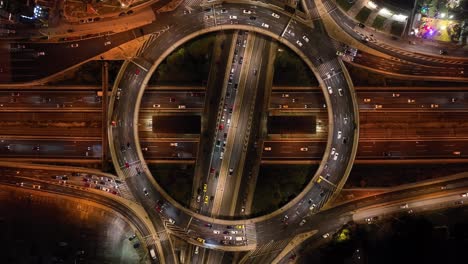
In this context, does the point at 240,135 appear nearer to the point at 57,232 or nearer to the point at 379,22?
the point at 379,22

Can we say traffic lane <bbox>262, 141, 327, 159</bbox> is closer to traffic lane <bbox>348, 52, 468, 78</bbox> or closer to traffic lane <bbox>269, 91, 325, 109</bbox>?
traffic lane <bbox>269, 91, 325, 109</bbox>

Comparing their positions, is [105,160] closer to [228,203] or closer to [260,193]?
[228,203]

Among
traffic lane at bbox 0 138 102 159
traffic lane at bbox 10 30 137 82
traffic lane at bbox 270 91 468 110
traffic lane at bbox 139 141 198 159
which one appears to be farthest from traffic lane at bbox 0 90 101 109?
traffic lane at bbox 270 91 468 110

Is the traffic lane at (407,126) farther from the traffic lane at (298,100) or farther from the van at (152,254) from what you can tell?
the van at (152,254)

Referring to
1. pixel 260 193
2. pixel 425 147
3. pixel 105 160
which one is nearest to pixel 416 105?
pixel 425 147

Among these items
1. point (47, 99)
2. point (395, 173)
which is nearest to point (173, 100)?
point (47, 99)
